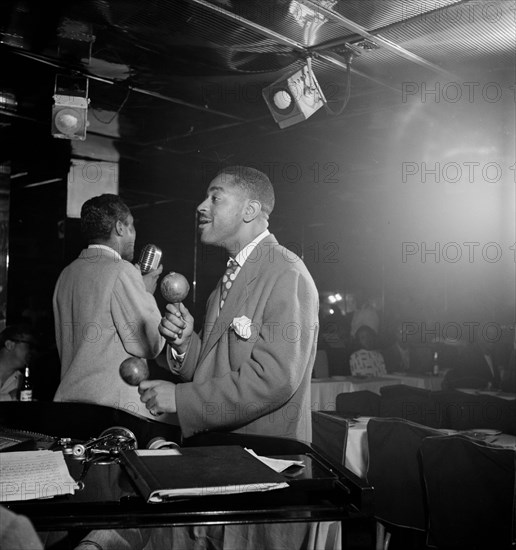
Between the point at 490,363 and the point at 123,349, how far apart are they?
19.0ft

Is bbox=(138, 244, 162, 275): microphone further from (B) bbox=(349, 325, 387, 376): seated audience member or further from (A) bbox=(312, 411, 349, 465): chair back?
(B) bbox=(349, 325, 387, 376): seated audience member

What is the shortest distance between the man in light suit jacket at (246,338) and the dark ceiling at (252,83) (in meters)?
1.49

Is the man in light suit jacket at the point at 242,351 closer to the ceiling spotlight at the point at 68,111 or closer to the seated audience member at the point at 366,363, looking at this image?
the ceiling spotlight at the point at 68,111

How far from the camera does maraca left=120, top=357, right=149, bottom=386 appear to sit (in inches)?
85.6

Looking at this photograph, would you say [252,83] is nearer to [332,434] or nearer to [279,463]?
[332,434]

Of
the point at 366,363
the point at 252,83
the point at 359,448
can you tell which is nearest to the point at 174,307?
the point at 359,448

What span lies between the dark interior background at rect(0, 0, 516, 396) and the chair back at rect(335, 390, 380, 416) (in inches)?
84.2

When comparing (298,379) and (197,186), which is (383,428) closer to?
(298,379)

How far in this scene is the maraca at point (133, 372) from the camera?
2.17 meters

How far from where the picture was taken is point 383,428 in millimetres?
3549

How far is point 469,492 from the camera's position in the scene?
3.12 metres

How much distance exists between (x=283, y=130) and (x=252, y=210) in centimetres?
388

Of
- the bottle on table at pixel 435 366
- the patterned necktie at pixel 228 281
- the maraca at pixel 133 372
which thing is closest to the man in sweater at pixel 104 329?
the patterned necktie at pixel 228 281

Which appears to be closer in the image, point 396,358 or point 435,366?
point 435,366
